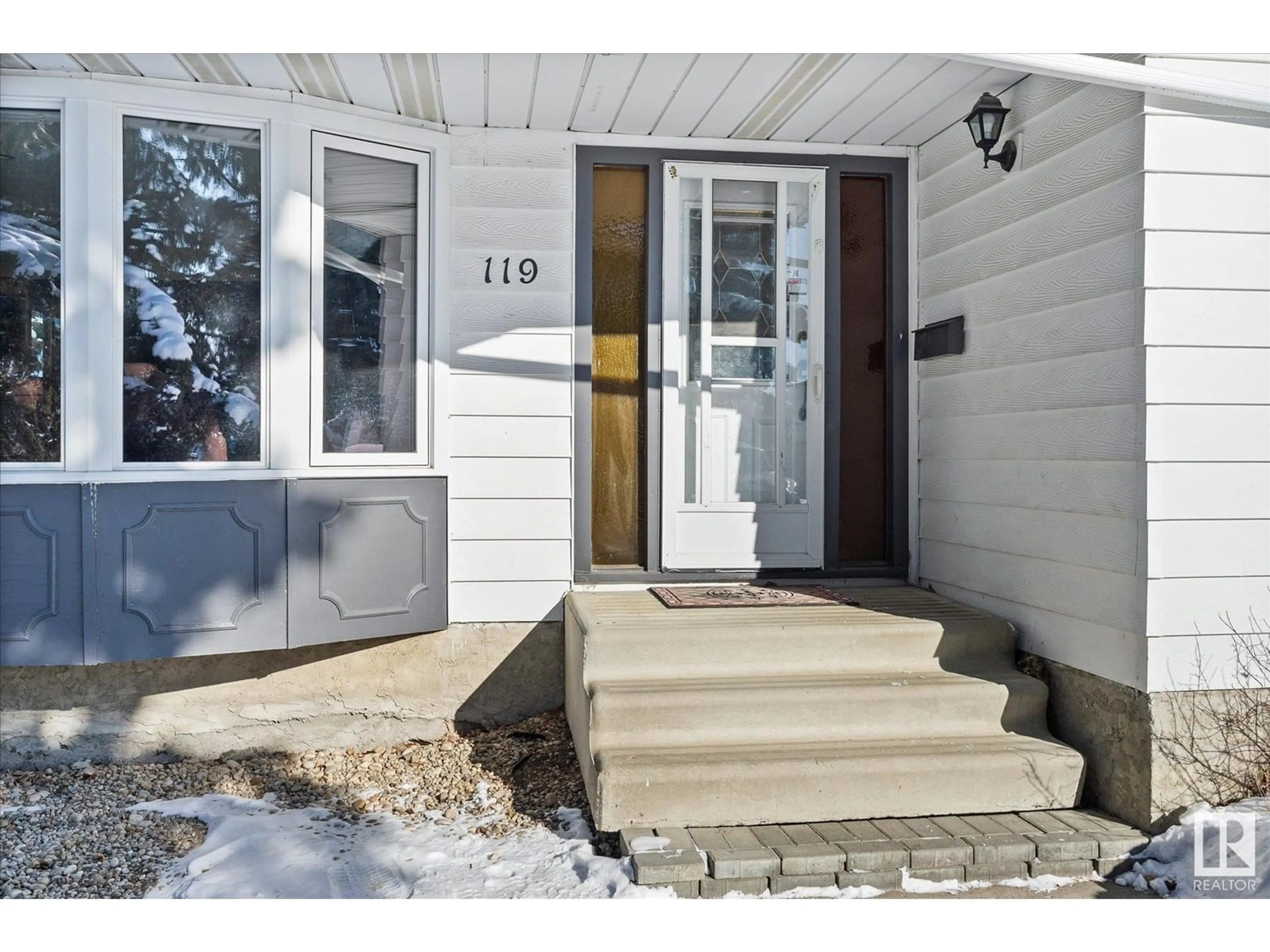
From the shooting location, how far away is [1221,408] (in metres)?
2.84

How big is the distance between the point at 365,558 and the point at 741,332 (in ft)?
6.43

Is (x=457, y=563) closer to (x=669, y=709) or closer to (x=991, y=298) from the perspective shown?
(x=669, y=709)

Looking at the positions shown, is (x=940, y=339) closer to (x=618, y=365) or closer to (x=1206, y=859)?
(x=618, y=365)

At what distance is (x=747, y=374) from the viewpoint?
13.8 ft

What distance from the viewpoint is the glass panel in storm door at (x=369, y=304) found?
11.7 ft

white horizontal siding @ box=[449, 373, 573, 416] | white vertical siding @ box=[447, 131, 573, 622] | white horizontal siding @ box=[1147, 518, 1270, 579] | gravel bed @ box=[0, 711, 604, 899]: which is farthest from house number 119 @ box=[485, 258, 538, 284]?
white horizontal siding @ box=[1147, 518, 1270, 579]

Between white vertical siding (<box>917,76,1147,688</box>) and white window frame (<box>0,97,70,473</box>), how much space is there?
3.47 metres

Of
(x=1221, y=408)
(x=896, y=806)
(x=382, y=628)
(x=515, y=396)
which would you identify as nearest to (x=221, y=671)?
(x=382, y=628)

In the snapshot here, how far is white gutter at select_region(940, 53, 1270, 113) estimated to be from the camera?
273 centimetres

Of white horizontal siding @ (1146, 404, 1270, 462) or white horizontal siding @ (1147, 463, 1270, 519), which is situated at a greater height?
white horizontal siding @ (1146, 404, 1270, 462)

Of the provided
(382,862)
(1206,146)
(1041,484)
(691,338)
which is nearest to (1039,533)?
(1041,484)

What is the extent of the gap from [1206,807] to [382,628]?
2.94 meters

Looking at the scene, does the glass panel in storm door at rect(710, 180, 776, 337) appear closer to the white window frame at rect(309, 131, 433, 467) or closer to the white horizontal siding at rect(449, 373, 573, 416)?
the white horizontal siding at rect(449, 373, 573, 416)
